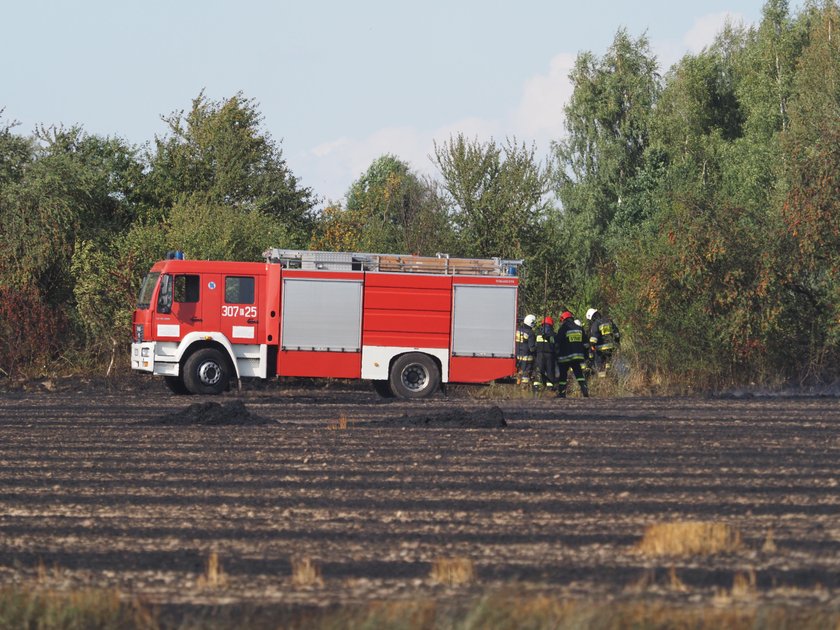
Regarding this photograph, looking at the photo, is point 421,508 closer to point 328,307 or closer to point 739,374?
point 328,307

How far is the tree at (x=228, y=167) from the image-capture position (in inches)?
1425

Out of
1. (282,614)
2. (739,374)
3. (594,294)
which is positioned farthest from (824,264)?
(282,614)

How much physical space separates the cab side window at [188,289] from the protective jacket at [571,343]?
6.26 meters

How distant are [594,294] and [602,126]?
2642 cm

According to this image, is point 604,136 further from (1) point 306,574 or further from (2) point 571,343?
(1) point 306,574

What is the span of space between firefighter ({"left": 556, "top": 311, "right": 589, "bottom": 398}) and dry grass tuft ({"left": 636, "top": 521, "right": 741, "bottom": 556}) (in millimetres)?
14921

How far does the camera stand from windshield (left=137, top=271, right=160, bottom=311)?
75.9 ft

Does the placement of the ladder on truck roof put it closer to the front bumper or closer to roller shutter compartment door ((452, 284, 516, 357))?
roller shutter compartment door ((452, 284, 516, 357))

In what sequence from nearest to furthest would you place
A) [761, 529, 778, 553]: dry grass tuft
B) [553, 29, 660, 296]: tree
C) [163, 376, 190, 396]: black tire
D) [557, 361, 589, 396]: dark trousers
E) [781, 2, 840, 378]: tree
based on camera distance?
1. [761, 529, 778, 553]: dry grass tuft
2. [163, 376, 190, 396]: black tire
3. [557, 361, 589, 396]: dark trousers
4. [781, 2, 840, 378]: tree
5. [553, 29, 660, 296]: tree

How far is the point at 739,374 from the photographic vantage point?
26219 mm

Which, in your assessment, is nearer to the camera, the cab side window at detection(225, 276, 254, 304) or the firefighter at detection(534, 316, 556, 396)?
the cab side window at detection(225, 276, 254, 304)

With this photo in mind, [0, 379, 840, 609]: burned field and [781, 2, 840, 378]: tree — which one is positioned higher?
[781, 2, 840, 378]: tree

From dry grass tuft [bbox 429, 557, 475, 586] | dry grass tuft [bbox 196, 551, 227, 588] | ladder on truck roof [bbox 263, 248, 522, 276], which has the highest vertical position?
ladder on truck roof [bbox 263, 248, 522, 276]

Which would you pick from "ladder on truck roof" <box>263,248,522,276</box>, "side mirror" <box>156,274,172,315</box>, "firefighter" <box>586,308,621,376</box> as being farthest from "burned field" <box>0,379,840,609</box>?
"firefighter" <box>586,308,621,376</box>
